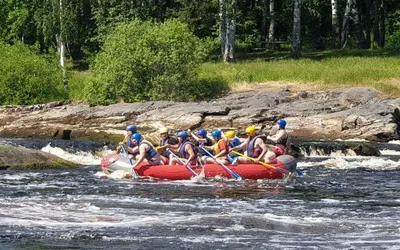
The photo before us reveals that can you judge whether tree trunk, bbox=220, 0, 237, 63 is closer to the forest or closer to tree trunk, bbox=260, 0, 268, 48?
the forest

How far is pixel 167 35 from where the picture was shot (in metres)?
35.3

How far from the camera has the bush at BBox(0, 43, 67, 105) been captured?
117ft

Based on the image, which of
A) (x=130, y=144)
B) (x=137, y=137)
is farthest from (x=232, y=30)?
(x=137, y=137)

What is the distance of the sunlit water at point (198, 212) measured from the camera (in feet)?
36.9

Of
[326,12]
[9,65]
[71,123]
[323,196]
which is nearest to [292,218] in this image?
[323,196]

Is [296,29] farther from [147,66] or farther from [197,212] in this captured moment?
[197,212]

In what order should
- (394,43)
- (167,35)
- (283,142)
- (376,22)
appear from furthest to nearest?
(394,43)
(376,22)
(167,35)
(283,142)

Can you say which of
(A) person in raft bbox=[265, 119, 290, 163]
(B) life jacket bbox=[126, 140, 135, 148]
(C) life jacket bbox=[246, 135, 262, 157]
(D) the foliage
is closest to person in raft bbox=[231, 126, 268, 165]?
(C) life jacket bbox=[246, 135, 262, 157]

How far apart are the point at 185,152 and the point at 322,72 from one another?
1753cm

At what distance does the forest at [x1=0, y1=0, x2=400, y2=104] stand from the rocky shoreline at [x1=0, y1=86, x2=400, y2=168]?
2157 millimetres

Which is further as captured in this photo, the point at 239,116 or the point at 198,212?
the point at 239,116

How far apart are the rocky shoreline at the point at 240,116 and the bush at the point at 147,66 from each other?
5.02 ft

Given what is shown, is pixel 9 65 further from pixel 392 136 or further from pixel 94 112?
pixel 392 136

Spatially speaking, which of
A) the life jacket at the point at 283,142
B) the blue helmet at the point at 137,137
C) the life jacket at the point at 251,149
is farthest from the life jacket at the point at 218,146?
the blue helmet at the point at 137,137
